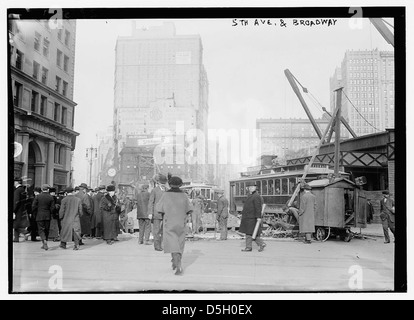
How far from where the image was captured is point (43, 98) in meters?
5.53

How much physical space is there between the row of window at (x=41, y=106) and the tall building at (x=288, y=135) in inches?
115

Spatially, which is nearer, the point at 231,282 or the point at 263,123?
the point at 231,282

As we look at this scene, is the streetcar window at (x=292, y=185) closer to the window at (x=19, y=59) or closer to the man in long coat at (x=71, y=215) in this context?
the man in long coat at (x=71, y=215)

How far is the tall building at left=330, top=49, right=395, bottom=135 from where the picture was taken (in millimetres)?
5402

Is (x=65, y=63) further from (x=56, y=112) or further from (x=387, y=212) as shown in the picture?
(x=387, y=212)

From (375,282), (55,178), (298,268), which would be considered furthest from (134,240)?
(375,282)

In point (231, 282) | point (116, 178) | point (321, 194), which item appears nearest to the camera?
point (231, 282)

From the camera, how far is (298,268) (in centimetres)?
514

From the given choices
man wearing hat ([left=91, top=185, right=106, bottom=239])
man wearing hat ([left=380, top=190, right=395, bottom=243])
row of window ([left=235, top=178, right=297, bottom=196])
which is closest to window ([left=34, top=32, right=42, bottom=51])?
man wearing hat ([left=91, top=185, right=106, bottom=239])

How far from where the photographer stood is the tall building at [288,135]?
587 cm

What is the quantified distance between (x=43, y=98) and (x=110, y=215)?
2490mm

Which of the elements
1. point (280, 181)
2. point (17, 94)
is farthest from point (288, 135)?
point (17, 94)

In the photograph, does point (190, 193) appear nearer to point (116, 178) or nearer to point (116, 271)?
point (116, 178)

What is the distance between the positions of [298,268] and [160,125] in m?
2.84
